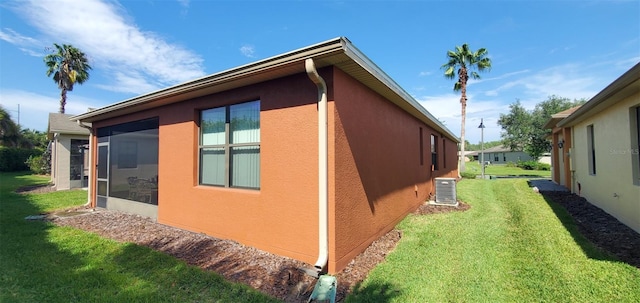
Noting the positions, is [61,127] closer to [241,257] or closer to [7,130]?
[7,130]

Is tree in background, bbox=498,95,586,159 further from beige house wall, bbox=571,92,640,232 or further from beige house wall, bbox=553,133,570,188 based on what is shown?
beige house wall, bbox=571,92,640,232

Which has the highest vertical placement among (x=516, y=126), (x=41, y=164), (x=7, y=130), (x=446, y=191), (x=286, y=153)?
(x=516, y=126)

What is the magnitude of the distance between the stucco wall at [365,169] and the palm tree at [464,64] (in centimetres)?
1757

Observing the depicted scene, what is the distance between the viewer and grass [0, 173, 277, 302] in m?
3.11

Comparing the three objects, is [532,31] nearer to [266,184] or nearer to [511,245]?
[511,245]

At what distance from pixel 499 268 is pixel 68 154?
18.3m

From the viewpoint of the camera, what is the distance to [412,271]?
12.0ft

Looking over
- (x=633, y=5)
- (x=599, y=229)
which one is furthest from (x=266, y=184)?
(x=633, y=5)

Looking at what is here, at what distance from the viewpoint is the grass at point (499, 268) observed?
9.89 ft

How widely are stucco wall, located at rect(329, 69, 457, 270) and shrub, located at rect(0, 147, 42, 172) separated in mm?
34797

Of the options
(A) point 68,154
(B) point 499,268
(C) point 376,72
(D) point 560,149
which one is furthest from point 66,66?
(D) point 560,149

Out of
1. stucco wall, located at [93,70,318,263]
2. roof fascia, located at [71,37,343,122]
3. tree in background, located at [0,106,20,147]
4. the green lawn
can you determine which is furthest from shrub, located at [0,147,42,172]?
stucco wall, located at [93,70,318,263]

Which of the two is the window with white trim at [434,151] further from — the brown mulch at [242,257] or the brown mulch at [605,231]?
the brown mulch at [242,257]

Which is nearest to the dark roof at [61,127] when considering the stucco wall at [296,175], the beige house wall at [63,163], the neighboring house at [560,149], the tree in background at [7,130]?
the beige house wall at [63,163]
